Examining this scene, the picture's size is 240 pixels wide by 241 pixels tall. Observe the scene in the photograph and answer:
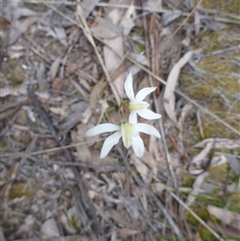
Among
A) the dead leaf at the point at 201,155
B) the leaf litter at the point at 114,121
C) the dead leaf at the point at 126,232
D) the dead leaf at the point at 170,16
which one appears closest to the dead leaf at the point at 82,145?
the leaf litter at the point at 114,121

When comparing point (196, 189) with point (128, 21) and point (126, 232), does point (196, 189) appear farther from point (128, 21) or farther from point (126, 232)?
point (128, 21)

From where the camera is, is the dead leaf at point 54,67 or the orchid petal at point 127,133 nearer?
the orchid petal at point 127,133

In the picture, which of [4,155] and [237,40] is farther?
[4,155]

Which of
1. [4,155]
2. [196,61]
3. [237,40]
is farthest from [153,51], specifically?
[4,155]

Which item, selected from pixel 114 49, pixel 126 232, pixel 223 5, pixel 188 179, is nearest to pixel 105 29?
pixel 114 49

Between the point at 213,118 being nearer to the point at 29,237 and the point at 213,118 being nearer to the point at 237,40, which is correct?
the point at 237,40

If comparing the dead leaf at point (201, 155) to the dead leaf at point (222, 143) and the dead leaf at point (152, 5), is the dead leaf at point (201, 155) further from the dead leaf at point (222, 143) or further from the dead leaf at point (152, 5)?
the dead leaf at point (152, 5)

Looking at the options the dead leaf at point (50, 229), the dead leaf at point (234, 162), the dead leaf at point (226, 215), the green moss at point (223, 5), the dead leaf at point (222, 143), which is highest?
the green moss at point (223, 5)
